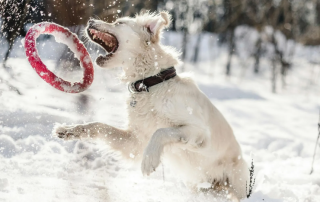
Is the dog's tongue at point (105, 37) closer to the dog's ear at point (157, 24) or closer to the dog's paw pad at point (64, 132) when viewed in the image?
the dog's ear at point (157, 24)

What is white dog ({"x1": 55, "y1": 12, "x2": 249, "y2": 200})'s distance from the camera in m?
3.84

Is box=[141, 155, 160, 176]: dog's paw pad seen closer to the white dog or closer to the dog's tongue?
the white dog

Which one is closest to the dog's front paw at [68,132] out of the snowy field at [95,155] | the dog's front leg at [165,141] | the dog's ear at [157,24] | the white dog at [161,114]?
the white dog at [161,114]

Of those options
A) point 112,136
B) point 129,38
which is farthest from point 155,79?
point 112,136

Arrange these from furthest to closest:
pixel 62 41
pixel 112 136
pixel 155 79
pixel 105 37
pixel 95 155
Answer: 1. pixel 95 155
2. pixel 62 41
3. pixel 105 37
4. pixel 112 136
5. pixel 155 79

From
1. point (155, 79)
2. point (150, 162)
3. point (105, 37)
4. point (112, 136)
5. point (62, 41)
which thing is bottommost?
point (112, 136)

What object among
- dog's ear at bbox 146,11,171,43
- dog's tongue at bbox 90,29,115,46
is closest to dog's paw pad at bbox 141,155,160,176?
dog's ear at bbox 146,11,171,43

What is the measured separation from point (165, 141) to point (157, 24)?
1.19 metres

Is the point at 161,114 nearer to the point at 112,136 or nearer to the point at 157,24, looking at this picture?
the point at 112,136

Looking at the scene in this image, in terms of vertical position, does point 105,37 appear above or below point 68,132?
above

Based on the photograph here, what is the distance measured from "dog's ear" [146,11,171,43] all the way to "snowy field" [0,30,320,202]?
828mm

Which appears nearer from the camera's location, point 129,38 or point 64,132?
point 64,132

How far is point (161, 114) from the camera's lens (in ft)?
12.7

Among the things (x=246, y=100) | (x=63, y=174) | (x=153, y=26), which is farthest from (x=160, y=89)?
(x=246, y=100)
